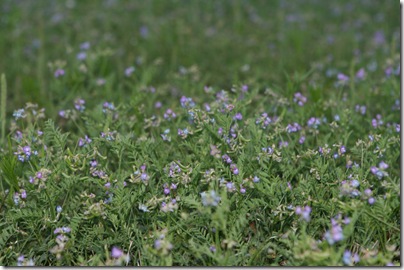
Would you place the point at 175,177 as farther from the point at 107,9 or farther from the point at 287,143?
the point at 107,9

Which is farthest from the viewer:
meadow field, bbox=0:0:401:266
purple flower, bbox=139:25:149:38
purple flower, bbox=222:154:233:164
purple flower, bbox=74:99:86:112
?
purple flower, bbox=139:25:149:38

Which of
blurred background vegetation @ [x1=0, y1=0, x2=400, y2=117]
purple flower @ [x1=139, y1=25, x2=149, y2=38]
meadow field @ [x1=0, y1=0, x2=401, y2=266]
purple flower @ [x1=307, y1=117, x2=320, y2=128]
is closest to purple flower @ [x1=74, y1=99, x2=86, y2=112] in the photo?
meadow field @ [x1=0, y1=0, x2=401, y2=266]

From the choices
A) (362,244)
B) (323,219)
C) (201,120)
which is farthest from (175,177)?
(362,244)

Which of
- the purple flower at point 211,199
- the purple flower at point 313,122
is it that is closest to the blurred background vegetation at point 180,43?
the purple flower at point 313,122

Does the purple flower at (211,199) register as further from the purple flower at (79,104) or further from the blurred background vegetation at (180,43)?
the blurred background vegetation at (180,43)

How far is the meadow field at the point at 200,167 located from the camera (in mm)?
2652

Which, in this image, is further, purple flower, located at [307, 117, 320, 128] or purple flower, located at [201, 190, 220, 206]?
purple flower, located at [307, 117, 320, 128]

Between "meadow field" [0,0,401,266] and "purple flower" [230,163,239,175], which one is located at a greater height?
"purple flower" [230,163,239,175]

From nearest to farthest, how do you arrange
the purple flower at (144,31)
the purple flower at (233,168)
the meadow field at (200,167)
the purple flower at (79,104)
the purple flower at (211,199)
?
the purple flower at (211,199)
the meadow field at (200,167)
the purple flower at (233,168)
the purple flower at (79,104)
the purple flower at (144,31)

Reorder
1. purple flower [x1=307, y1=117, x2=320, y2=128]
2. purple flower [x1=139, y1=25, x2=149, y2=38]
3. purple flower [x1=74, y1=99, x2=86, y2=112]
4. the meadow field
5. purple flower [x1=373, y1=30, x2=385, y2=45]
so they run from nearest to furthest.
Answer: the meadow field → purple flower [x1=307, y1=117, x2=320, y2=128] → purple flower [x1=74, y1=99, x2=86, y2=112] → purple flower [x1=373, y1=30, x2=385, y2=45] → purple flower [x1=139, y1=25, x2=149, y2=38]

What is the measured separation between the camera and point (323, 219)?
9.00 ft

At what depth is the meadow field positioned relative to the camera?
2652mm

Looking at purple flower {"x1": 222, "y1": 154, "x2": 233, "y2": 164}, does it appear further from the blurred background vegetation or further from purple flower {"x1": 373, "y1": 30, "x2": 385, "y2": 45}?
purple flower {"x1": 373, "y1": 30, "x2": 385, "y2": 45}

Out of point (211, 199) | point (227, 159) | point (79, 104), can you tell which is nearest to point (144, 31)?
point (79, 104)
